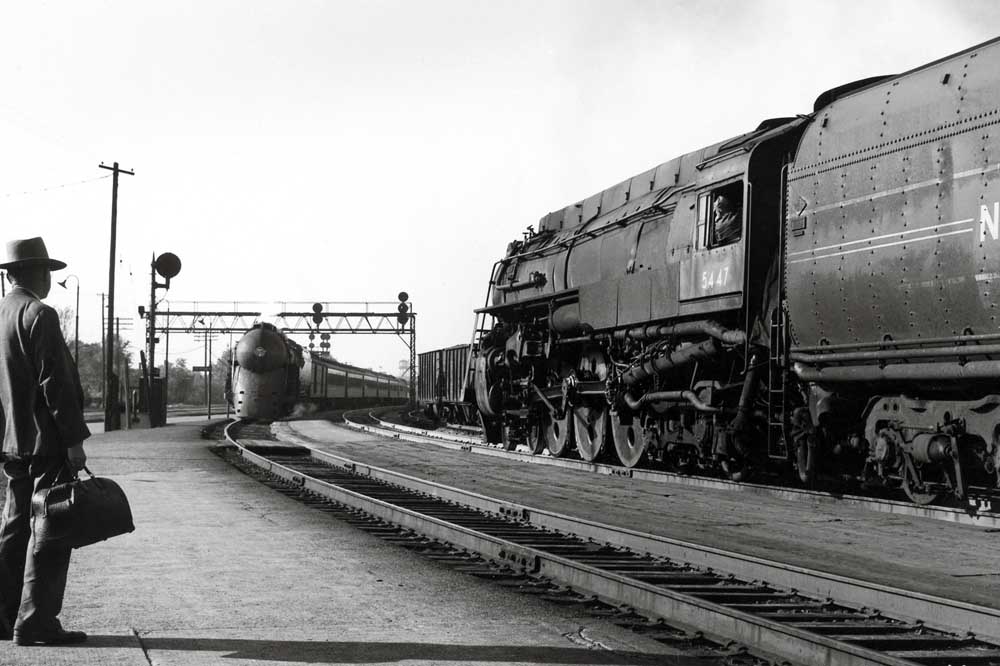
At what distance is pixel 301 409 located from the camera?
142 ft

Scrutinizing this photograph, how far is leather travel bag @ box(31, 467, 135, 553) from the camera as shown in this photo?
190 inches

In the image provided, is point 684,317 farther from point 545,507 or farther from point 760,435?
point 545,507

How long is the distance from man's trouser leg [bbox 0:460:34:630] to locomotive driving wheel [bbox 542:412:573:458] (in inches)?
512

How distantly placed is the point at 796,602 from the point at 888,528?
3.52 meters

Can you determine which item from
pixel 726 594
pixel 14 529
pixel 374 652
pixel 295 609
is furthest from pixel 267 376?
pixel 374 652

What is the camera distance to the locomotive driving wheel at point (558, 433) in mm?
17737

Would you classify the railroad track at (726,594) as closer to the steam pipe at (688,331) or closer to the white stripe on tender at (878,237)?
the steam pipe at (688,331)

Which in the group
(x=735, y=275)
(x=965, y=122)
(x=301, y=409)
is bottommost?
(x=301, y=409)

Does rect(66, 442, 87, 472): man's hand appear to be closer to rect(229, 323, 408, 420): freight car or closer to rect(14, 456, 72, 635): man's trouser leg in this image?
rect(14, 456, 72, 635): man's trouser leg

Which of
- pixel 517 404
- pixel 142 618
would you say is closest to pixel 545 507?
pixel 142 618

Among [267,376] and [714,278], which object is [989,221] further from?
[267,376]

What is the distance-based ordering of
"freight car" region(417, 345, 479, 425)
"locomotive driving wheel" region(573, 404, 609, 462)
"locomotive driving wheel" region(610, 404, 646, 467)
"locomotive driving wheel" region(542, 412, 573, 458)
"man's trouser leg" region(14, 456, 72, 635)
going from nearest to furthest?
"man's trouser leg" region(14, 456, 72, 635) → "locomotive driving wheel" region(610, 404, 646, 467) → "locomotive driving wheel" region(573, 404, 609, 462) → "locomotive driving wheel" region(542, 412, 573, 458) → "freight car" region(417, 345, 479, 425)

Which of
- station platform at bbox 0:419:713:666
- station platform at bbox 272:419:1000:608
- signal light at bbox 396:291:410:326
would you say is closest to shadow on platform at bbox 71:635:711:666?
station platform at bbox 0:419:713:666

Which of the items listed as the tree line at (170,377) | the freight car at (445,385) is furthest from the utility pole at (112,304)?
the tree line at (170,377)
